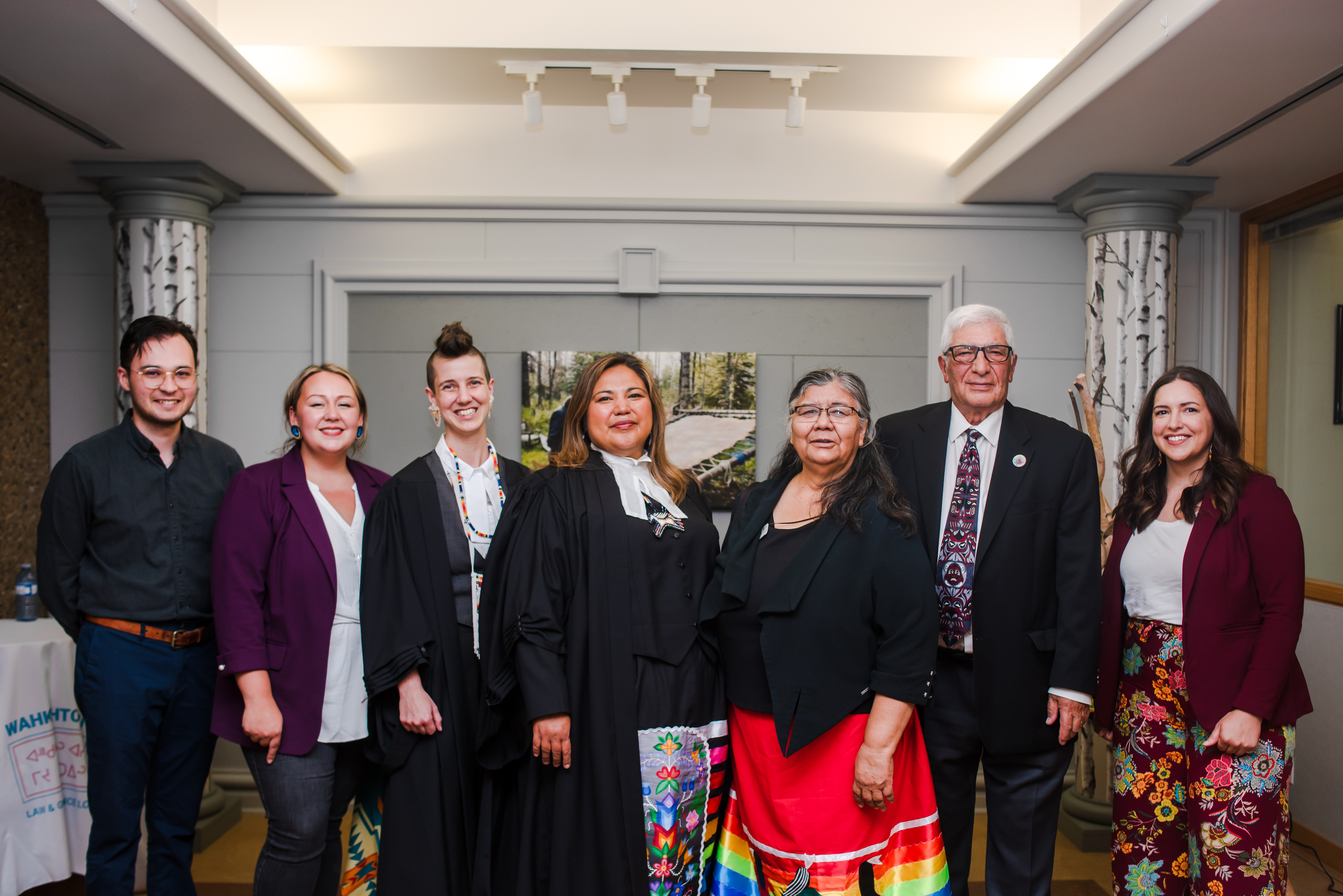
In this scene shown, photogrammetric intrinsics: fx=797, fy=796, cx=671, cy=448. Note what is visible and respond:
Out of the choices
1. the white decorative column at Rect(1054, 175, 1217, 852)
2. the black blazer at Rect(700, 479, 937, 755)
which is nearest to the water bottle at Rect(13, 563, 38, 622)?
the black blazer at Rect(700, 479, 937, 755)

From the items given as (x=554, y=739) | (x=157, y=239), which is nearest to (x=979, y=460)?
(x=554, y=739)

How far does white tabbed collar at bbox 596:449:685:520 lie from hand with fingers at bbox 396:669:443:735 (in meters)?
0.69

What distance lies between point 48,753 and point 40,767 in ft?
0.14

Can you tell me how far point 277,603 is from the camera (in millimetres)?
2061

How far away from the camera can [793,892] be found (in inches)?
72.2

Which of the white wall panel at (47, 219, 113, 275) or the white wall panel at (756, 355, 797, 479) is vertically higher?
the white wall panel at (47, 219, 113, 275)

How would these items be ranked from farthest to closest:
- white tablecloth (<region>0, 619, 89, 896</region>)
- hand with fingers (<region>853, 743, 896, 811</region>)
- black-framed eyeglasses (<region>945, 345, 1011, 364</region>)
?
white tablecloth (<region>0, 619, 89, 896</region>), black-framed eyeglasses (<region>945, 345, 1011, 364</region>), hand with fingers (<region>853, 743, 896, 811</region>)

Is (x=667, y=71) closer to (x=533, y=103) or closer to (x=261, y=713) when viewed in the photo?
(x=533, y=103)

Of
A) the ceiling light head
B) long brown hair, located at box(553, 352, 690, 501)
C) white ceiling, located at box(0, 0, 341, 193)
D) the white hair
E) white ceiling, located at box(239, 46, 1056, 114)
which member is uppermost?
white ceiling, located at box(239, 46, 1056, 114)

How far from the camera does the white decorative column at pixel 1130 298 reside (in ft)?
11.0

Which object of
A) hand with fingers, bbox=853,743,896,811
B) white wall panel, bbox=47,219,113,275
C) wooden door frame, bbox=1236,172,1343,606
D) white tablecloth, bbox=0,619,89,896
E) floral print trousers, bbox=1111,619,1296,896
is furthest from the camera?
wooden door frame, bbox=1236,172,1343,606

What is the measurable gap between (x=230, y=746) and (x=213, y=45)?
9.51 feet

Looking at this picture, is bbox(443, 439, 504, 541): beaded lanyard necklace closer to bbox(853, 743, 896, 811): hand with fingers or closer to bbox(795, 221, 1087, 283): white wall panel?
bbox(853, 743, 896, 811): hand with fingers

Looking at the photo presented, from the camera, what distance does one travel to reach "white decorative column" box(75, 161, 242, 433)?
3197 millimetres
